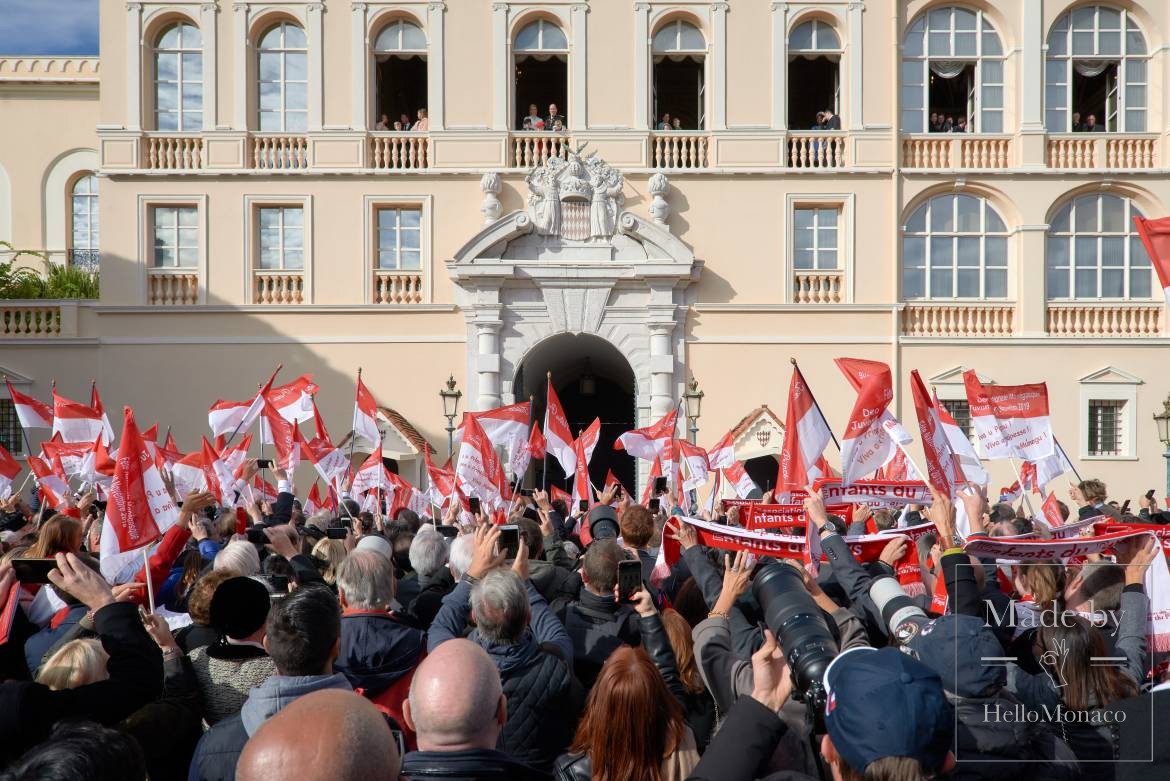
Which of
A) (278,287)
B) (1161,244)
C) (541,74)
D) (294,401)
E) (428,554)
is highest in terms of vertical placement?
(541,74)

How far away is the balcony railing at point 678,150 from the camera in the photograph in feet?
79.8

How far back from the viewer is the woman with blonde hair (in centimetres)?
392

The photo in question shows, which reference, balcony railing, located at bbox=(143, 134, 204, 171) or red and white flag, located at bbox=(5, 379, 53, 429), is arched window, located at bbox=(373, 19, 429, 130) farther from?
red and white flag, located at bbox=(5, 379, 53, 429)

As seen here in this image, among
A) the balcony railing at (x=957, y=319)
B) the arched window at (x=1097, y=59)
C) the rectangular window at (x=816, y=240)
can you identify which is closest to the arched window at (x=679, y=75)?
the rectangular window at (x=816, y=240)

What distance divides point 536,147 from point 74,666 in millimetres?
21312

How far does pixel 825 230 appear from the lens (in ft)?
80.5

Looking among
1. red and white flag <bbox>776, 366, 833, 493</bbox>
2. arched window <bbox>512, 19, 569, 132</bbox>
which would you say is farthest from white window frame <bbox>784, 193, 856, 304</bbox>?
red and white flag <bbox>776, 366, 833, 493</bbox>

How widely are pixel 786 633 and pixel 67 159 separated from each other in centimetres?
3102

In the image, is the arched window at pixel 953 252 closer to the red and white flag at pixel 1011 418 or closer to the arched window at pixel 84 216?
the red and white flag at pixel 1011 418

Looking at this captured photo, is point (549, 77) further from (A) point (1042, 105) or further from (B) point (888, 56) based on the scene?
(A) point (1042, 105)

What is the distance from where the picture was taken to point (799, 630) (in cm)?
329

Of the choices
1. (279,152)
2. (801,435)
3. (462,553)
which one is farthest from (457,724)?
(279,152)

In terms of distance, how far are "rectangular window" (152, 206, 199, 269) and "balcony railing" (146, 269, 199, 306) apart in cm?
17

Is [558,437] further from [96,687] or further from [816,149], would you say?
[96,687]
